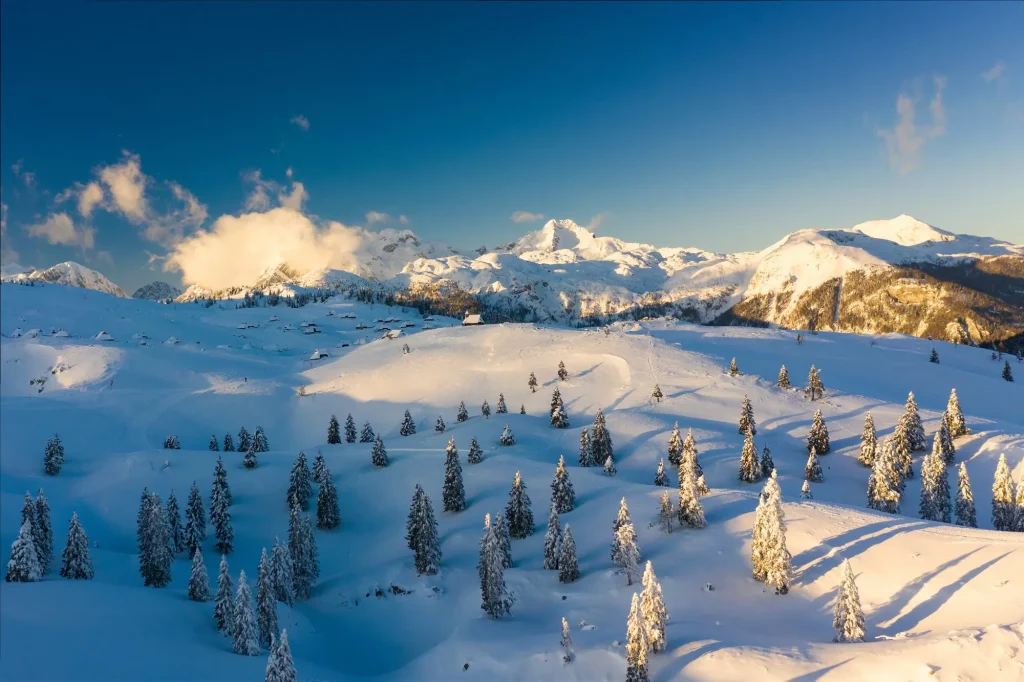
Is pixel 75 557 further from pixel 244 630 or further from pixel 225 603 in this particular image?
pixel 244 630

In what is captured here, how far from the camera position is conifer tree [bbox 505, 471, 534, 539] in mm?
51938

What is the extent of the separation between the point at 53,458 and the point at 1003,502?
10749 centimetres

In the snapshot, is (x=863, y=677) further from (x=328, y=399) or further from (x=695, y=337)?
(x=695, y=337)

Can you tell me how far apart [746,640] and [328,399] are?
9205 cm

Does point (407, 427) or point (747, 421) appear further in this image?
point (407, 427)

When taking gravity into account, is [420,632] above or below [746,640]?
below

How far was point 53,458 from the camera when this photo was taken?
68312mm

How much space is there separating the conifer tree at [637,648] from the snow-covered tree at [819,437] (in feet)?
185

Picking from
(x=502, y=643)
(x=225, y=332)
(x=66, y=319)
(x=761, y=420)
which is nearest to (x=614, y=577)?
(x=502, y=643)

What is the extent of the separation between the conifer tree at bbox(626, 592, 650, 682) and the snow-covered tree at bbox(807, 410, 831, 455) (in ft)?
185

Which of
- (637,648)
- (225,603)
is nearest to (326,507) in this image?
(225,603)

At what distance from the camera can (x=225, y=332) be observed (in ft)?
627

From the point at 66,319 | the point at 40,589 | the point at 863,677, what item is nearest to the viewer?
the point at 863,677

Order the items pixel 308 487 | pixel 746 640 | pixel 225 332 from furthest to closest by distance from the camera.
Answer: pixel 225 332, pixel 308 487, pixel 746 640
